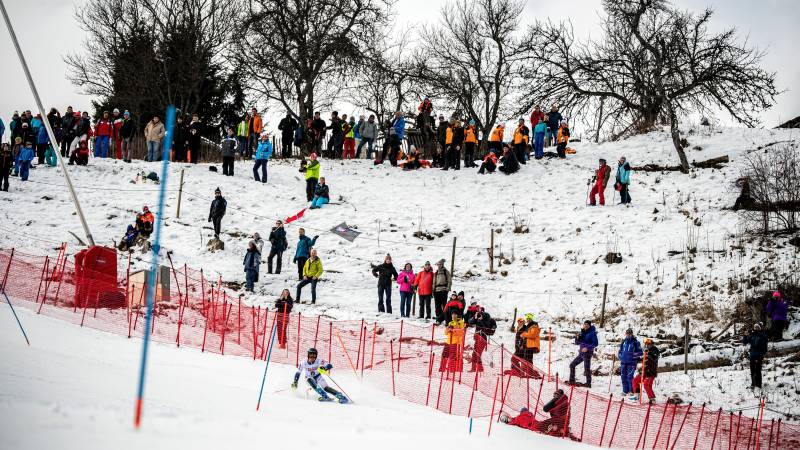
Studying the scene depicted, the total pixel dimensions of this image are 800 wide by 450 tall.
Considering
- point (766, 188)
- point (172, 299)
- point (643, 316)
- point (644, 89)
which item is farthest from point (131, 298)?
point (644, 89)

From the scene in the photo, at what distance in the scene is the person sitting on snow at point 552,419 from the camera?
13227 mm

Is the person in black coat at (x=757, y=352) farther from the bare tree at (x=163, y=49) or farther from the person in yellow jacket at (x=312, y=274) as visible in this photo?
the bare tree at (x=163, y=49)

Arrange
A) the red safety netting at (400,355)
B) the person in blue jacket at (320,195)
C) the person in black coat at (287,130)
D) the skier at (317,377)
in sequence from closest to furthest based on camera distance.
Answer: the red safety netting at (400,355) → the skier at (317,377) → the person in blue jacket at (320,195) → the person in black coat at (287,130)

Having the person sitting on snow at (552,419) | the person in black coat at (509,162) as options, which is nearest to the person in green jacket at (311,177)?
the person in black coat at (509,162)

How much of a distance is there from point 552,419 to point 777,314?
7120 mm

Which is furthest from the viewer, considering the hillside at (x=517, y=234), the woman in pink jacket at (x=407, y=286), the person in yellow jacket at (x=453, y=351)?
the woman in pink jacket at (x=407, y=286)

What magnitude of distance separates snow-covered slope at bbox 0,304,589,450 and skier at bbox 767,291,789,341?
7092 mm

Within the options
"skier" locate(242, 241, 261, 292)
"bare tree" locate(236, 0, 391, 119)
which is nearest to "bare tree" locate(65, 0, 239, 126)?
"bare tree" locate(236, 0, 391, 119)

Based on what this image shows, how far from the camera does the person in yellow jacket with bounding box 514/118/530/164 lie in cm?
2969

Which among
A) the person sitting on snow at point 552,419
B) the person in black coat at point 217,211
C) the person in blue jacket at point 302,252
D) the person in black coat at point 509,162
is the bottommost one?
the person sitting on snow at point 552,419

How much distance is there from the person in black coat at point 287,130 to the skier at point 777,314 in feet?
64.8

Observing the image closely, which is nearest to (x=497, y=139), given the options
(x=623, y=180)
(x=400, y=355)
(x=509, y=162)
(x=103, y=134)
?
(x=509, y=162)

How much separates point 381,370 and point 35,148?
18.2 meters

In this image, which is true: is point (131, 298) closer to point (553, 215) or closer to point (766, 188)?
point (553, 215)
